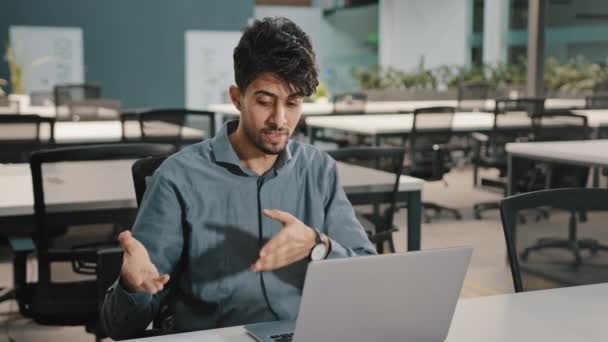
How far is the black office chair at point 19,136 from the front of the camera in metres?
4.18

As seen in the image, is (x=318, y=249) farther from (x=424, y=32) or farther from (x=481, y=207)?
(x=424, y=32)

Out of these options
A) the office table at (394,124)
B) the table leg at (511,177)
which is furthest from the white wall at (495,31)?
the table leg at (511,177)

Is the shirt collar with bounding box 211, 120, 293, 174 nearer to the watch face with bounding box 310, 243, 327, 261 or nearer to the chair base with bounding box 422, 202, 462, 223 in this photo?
the watch face with bounding box 310, 243, 327, 261

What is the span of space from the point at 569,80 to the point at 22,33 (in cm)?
687

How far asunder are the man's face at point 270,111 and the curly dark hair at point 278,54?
0.02 metres

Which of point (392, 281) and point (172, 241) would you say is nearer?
point (392, 281)

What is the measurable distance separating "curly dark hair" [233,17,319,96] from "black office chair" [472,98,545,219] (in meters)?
4.35

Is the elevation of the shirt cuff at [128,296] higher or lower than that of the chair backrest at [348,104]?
lower

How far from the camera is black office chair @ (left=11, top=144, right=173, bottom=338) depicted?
8.48 ft

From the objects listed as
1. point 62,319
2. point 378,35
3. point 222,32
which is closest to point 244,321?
point 62,319

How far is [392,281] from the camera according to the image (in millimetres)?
1181

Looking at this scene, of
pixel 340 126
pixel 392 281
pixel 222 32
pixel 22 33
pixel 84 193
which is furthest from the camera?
pixel 222 32

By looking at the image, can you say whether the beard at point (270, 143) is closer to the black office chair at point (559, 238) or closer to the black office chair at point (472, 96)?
the black office chair at point (559, 238)

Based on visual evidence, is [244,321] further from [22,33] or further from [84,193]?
[22,33]
